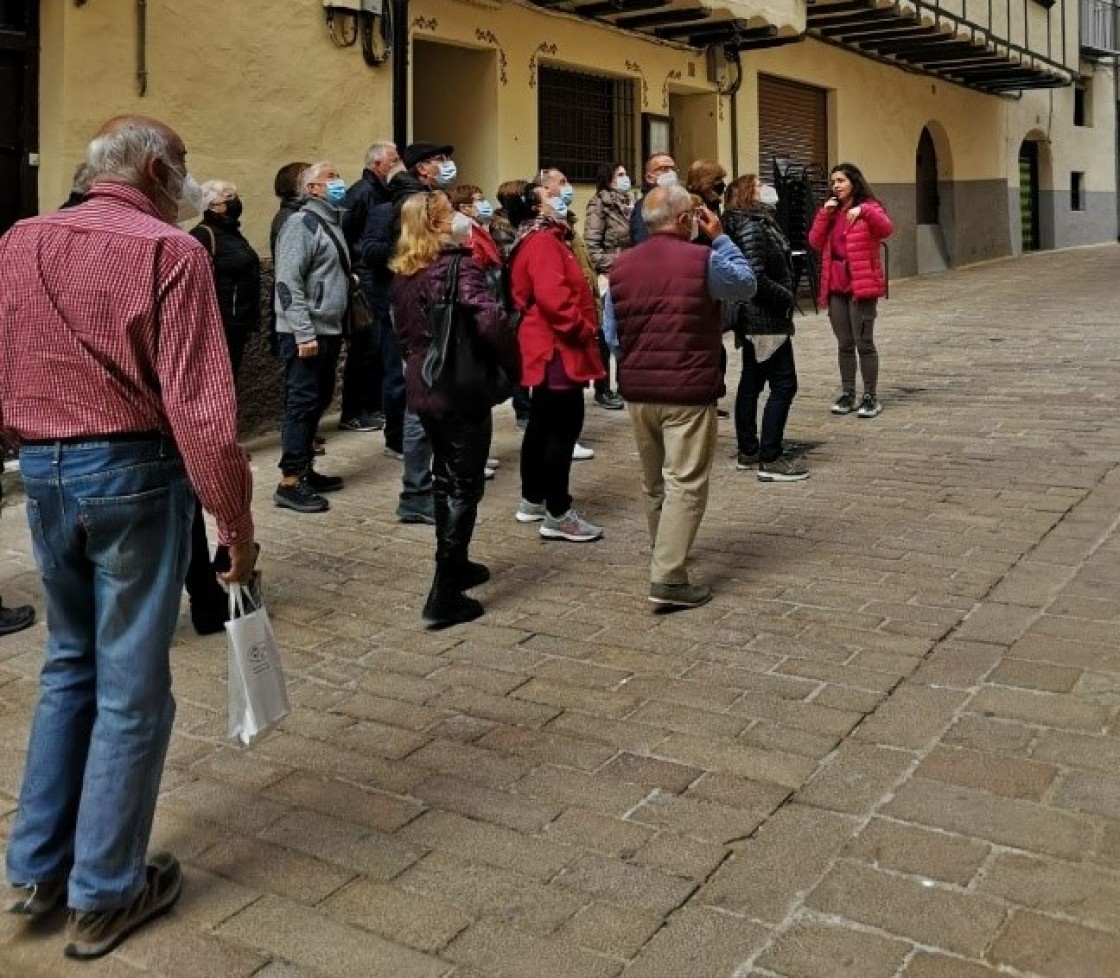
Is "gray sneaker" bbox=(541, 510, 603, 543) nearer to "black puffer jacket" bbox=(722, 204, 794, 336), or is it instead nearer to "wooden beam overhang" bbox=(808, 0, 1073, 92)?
"black puffer jacket" bbox=(722, 204, 794, 336)

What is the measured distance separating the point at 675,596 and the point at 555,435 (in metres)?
1.30

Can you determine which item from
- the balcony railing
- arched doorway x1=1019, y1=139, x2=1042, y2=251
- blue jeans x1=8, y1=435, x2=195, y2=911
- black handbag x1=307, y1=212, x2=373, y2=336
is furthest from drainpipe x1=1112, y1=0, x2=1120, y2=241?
blue jeans x1=8, y1=435, x2=195, y2=911

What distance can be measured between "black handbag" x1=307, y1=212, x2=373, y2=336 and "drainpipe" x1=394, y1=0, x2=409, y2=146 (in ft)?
10.3

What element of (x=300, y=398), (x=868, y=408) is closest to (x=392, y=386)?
(x=300, y=398)

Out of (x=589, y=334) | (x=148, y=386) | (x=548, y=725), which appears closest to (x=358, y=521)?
(x=589, y=334)

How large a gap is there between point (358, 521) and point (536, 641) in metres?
2.24

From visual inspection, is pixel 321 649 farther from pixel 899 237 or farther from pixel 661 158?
pixel 899 237

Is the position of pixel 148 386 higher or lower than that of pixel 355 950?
higher

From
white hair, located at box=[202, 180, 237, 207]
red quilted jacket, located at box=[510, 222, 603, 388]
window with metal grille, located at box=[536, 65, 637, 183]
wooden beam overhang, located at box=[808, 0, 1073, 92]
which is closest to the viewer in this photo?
red quilted jacket, located at box=[510, 222, 603, 388]

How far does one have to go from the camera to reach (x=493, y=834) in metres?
3.45

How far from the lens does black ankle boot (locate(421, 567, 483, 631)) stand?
5246 mm

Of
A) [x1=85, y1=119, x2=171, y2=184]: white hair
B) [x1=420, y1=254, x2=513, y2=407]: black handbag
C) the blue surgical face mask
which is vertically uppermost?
the blue surgical face mask

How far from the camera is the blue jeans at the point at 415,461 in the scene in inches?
265

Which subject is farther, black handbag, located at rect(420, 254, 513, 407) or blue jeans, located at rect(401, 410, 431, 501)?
blue jeans, located at rect(401, 410, 431, 501)
